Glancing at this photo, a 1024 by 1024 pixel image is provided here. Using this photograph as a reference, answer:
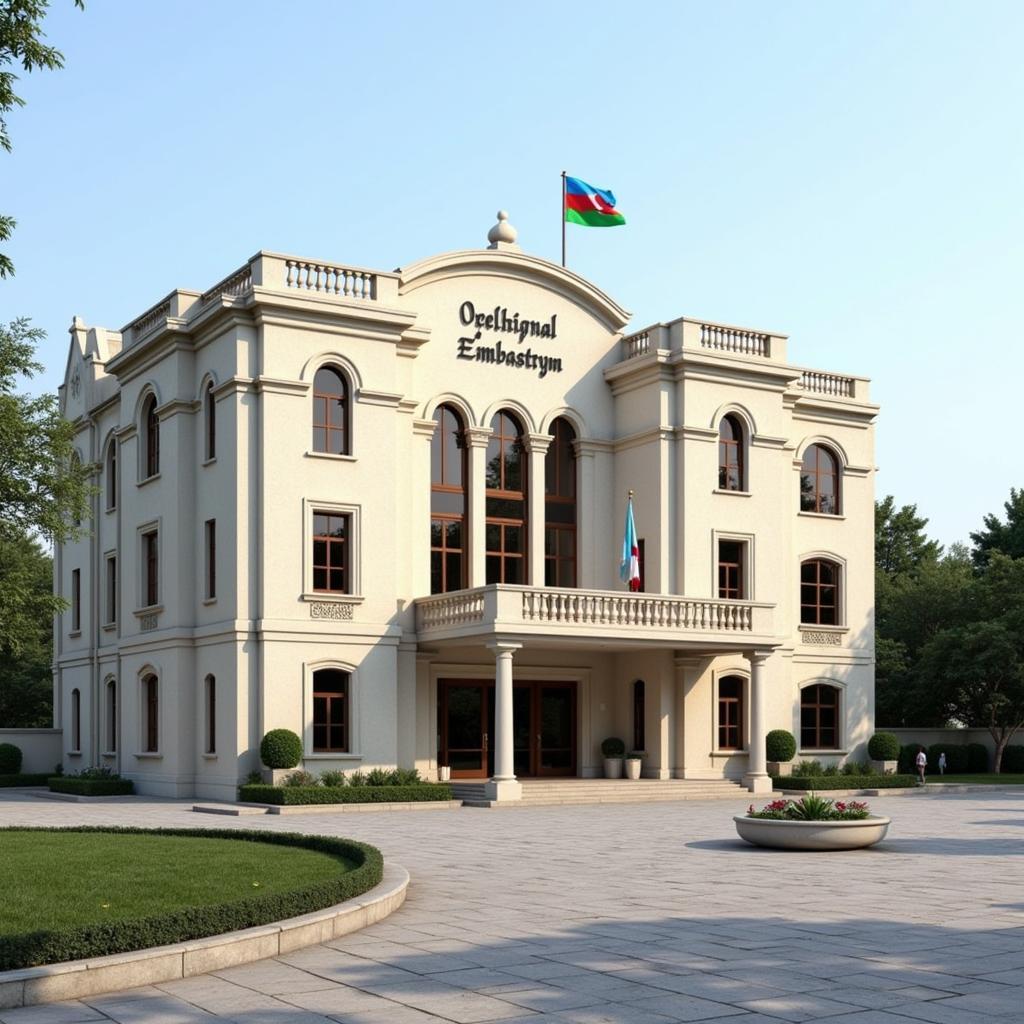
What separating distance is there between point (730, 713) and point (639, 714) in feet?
8.24

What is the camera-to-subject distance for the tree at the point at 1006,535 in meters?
63.3

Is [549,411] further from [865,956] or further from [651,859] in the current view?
[865,956]

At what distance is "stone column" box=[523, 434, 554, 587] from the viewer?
3719 centimetres

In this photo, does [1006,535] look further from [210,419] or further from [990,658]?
[210,419]

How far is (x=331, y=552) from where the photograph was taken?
33594mm

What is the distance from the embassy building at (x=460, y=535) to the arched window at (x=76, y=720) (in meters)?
0.14

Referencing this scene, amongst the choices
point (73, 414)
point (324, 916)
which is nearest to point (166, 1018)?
point (324, 916)

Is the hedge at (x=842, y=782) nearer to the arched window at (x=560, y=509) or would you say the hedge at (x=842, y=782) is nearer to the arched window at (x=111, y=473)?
the arched window at (x=560, y=509)

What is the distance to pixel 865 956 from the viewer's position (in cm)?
1092

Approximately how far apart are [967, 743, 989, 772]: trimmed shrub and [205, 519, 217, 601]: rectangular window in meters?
26.7

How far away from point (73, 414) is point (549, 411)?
15.5 metres

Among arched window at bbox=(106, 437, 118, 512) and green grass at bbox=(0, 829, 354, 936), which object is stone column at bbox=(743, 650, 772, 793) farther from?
green grass at bbox=(0, 829, 354, 936)

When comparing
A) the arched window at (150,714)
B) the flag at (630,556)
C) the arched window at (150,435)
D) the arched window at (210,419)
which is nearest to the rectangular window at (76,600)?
the arched window at (150,714)

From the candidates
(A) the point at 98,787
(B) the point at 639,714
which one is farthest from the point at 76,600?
(B) the point at 639,714
